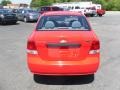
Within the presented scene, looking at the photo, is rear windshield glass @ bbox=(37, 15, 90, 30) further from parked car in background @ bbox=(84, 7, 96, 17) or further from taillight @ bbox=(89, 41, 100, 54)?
parked car in background @ bbox=(84, 7, 96, 17)

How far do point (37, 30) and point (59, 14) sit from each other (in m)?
0.96

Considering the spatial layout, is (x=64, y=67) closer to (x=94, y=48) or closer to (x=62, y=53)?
(x=62, y=53)

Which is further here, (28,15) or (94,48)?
(28,15)

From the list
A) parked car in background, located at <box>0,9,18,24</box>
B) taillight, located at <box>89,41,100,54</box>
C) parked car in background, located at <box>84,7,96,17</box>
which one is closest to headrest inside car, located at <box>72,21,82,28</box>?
taillight, located at <box>89,41,100,54</box>

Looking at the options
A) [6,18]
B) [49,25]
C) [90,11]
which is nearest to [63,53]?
[49,25]

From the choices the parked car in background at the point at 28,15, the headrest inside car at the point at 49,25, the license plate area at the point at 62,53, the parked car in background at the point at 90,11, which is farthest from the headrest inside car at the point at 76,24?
the parked car in background at the point at 90,11

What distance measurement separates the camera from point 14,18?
105 feet

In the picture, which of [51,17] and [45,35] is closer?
[45,35]

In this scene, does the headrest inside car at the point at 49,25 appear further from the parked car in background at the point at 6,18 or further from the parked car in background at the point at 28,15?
the parked car in background at the point at 28,15

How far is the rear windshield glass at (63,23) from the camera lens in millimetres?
8820

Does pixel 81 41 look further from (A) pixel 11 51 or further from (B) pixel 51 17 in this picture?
(A) pixel 11 51

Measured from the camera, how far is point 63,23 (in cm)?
930

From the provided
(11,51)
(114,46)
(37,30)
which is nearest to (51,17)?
(37,30)

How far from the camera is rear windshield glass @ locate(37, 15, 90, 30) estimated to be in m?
8.82
